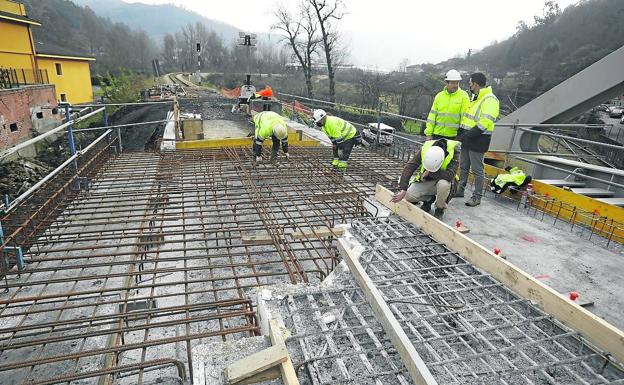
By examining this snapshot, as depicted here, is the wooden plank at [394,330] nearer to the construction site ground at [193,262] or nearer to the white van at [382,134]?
the construction site ground at [193,262]

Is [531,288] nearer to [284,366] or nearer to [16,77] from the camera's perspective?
[284,366]

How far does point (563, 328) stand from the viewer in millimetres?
2701

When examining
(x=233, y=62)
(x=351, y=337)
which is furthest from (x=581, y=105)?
(x=233, y=62)

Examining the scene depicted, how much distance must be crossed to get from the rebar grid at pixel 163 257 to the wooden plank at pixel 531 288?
113cm

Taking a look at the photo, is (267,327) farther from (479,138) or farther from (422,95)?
(422,95)

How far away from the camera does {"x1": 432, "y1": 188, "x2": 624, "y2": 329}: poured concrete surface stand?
11.0ft

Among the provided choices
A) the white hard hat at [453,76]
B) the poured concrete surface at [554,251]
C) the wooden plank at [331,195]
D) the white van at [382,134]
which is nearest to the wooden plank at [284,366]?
the poured concrete surface at [554,251]

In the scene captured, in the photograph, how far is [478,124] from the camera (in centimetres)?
491

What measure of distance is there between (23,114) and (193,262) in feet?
53.0

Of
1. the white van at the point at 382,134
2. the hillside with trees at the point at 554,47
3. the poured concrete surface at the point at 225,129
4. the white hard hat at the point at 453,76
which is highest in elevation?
the hillside with trees at the point at 554,47

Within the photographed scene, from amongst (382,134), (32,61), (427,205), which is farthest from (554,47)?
(32,61)

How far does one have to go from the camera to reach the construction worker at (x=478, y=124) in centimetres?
485

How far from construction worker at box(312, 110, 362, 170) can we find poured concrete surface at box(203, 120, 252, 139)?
350 inches

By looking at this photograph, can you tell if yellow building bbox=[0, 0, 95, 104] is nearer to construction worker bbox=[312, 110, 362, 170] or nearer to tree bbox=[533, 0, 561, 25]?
construction worker bbox=[312, 110, 362, 170]
